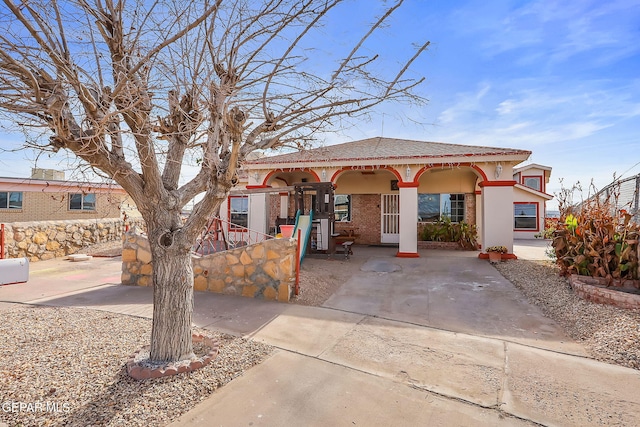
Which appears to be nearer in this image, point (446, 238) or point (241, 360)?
point (241, 360)

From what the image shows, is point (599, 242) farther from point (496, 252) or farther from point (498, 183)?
point (498, 183)

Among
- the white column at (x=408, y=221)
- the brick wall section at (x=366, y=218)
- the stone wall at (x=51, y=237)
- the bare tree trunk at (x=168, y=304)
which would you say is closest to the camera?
the bare tree trunk at (x=168, y=304)

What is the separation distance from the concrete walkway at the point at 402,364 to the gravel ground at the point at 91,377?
0.22 meters

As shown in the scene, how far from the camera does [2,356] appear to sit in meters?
3.43

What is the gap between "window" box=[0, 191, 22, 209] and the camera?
1686cm

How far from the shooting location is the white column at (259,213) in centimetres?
1282

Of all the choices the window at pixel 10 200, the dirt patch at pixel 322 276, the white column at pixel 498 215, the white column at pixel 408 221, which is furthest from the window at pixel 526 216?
the window at pixel 10 200

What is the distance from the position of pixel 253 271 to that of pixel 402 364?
3.46m

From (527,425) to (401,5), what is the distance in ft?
12.7

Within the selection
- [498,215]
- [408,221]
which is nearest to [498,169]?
[498,215]

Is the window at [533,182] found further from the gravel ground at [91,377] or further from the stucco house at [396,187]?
A: the gravel ground at [91,377]

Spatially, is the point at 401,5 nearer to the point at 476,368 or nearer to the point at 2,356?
the point at 476,368

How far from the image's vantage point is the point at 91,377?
9.81 ft

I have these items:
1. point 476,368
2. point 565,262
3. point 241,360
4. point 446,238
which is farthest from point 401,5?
point 446,238
